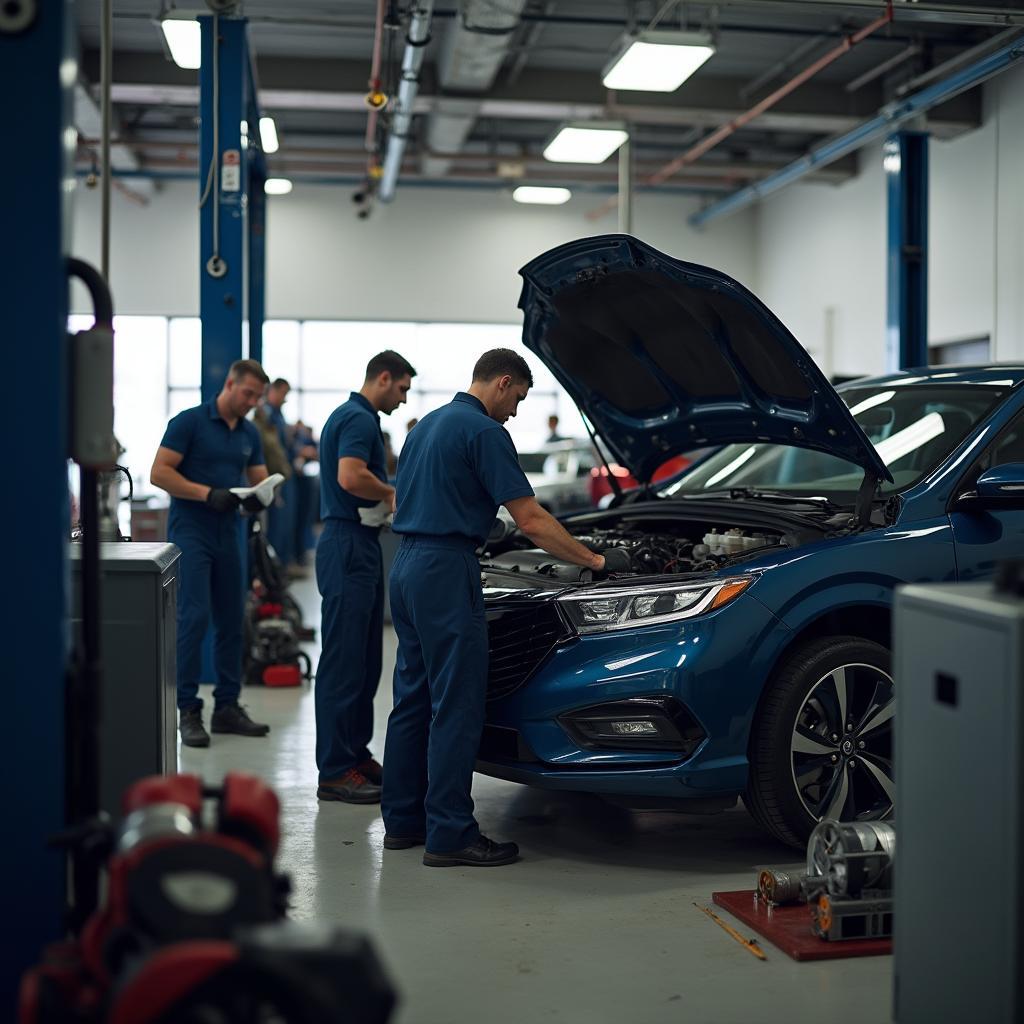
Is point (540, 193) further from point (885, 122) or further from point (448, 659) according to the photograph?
point (448, 659)

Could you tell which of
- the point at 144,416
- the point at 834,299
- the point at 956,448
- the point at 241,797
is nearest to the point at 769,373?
the point at 956,448

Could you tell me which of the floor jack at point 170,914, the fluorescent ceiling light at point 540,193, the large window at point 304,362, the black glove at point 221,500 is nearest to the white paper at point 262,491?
the black glove at point 221,500

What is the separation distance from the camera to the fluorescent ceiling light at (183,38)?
824cm

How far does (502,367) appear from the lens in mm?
4082

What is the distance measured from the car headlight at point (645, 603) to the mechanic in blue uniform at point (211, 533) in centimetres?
238

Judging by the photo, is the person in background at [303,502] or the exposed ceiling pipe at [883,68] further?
the person in background at [303,502]

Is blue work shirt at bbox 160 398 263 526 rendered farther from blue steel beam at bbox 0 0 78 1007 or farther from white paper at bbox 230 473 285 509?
blue steel beam at bbox 0 0 78 1007

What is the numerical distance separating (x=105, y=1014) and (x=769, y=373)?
3.01 m

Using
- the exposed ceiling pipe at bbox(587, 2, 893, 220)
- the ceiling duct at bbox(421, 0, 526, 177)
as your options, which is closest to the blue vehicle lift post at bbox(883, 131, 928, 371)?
the exposed ceiling pipe at bbox(587, 2, 893, 220)

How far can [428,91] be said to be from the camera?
41.7 feet

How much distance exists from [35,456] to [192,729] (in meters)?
3.70

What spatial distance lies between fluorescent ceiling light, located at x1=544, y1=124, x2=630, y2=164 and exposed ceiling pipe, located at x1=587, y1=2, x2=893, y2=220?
6.02 ft

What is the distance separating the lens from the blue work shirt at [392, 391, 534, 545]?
12.7ft

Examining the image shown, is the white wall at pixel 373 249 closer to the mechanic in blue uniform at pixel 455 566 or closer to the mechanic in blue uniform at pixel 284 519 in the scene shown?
the mechanic in blue uniform at pixel 284 519
